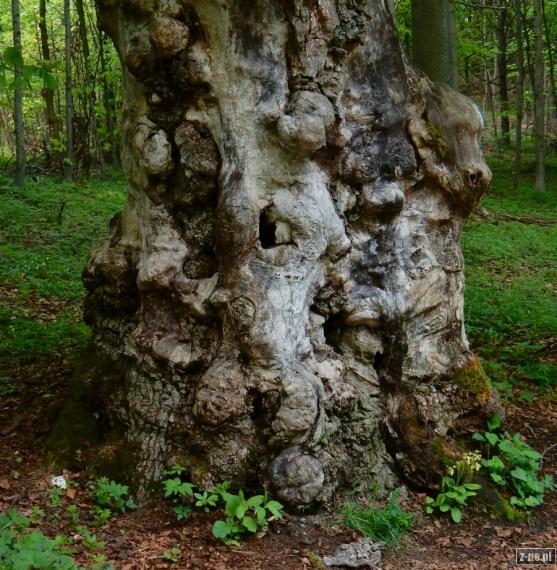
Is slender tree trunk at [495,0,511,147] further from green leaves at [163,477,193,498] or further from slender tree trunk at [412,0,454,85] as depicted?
green leaves at [163,477,193,498]

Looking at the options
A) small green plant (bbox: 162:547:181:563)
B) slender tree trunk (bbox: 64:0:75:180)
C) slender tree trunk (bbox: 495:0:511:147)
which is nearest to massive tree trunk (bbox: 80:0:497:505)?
small green plant (bbox: 162:547:181:563)

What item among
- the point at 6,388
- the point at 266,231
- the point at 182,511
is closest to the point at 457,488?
the point at 182,511

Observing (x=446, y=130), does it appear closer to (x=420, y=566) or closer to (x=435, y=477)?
(x=435, y=477)

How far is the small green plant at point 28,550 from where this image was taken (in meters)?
2.73

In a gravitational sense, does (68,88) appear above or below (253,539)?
above

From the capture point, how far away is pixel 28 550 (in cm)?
281

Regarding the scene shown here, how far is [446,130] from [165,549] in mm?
3335

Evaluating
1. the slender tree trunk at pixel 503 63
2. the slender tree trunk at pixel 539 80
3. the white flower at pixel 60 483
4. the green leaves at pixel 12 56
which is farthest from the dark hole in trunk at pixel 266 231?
the slender tree trunk at pixel 503 63

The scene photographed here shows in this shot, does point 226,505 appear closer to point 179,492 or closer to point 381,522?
point 179,492

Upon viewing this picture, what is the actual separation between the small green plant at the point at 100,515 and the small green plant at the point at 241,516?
26.5 inches

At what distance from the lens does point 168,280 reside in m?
4.03

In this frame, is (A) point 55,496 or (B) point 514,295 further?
(B) point 514,295

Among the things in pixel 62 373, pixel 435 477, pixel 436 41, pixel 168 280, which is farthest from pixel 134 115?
pixel 436 41

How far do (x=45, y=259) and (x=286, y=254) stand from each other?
22.7 ft
